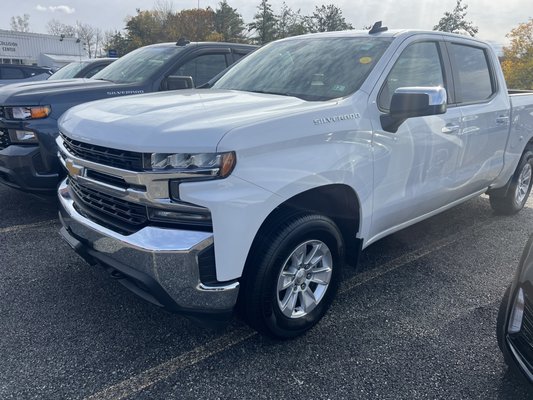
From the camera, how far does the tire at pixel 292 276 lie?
7.82 feet

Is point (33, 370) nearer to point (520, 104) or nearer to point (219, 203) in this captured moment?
point (219, 203)

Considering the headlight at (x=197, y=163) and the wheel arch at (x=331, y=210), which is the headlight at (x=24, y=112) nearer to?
the headlight at (x=197, y=163)

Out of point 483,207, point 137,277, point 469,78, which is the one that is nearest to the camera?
point 137,277

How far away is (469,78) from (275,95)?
6.69 feet

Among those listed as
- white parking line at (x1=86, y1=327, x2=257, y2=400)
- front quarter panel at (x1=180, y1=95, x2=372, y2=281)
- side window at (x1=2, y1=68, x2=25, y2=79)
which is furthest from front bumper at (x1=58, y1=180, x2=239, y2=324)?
side window at (x1=2, y1=68, x2=25, y2=79)

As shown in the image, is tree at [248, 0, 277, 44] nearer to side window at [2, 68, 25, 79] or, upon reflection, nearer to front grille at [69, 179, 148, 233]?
side window at [2, 68, 25, 79]

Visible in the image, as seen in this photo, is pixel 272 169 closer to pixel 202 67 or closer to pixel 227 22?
pixel 202 67

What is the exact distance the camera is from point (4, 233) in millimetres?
4293

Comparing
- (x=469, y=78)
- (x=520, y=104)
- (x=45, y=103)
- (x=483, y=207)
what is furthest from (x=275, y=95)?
(x=483, y=207)

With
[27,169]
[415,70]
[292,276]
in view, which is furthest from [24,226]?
[415,70]

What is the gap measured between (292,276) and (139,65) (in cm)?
425

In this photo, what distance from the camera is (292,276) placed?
266 cm

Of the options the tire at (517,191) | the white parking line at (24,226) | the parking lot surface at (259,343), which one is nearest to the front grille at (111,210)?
the parking lot surface at (259,343)

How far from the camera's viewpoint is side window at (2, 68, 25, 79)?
1438 cm
